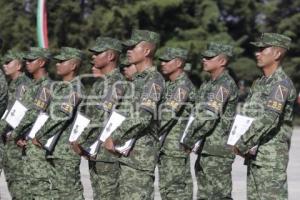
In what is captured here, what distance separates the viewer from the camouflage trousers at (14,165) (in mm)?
8070

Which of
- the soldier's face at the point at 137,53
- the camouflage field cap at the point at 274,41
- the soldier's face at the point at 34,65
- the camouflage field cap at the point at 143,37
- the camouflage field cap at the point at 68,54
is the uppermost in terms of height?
the camouflage field cap at the point at 274,41

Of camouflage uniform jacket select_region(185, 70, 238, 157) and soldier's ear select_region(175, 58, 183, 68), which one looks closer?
camouflage uniform jacket select_region(185, 70, 238, 157)

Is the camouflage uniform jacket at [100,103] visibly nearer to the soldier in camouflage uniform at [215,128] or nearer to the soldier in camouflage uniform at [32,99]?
the soldier in camouflage uniform at [32,99]

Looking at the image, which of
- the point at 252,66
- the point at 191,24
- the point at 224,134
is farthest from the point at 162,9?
the point at 224,134

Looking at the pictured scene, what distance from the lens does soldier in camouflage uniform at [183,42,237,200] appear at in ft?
23.2

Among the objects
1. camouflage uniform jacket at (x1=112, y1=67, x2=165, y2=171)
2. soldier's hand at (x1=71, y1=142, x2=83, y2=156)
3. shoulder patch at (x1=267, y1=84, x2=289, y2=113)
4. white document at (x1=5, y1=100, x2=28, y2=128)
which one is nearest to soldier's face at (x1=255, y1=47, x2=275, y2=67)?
shoulder patch at (x1=267, y1=84, x2=289, y2=113)

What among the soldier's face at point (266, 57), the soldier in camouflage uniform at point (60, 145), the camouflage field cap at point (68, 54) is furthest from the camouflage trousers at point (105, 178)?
the soldier's face at point (266, 57)

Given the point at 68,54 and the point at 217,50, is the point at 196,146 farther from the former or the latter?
the point at 68,54

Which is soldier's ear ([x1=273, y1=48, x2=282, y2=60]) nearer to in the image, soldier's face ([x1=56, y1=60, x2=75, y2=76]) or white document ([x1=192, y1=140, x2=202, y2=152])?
white document ([x1=192, y1=140, x2=202, y2=152])

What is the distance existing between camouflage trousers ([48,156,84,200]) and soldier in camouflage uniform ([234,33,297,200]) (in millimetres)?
1968

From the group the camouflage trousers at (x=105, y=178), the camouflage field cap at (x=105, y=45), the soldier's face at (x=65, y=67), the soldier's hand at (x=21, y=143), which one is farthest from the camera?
the soldier's hand at (x=21, y=143)

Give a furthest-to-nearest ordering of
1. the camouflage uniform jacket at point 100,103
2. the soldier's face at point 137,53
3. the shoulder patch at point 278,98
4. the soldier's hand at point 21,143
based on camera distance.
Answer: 1. the soldier's hand at point 21,143
2. the camouflage uniform jacket at point 100,103
3. the soldier's face at point 137,53
4. the shoulder patch at point 278,98

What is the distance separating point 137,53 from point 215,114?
46.8 inches

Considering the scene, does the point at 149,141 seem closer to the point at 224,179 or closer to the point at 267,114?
the point at 267,114
